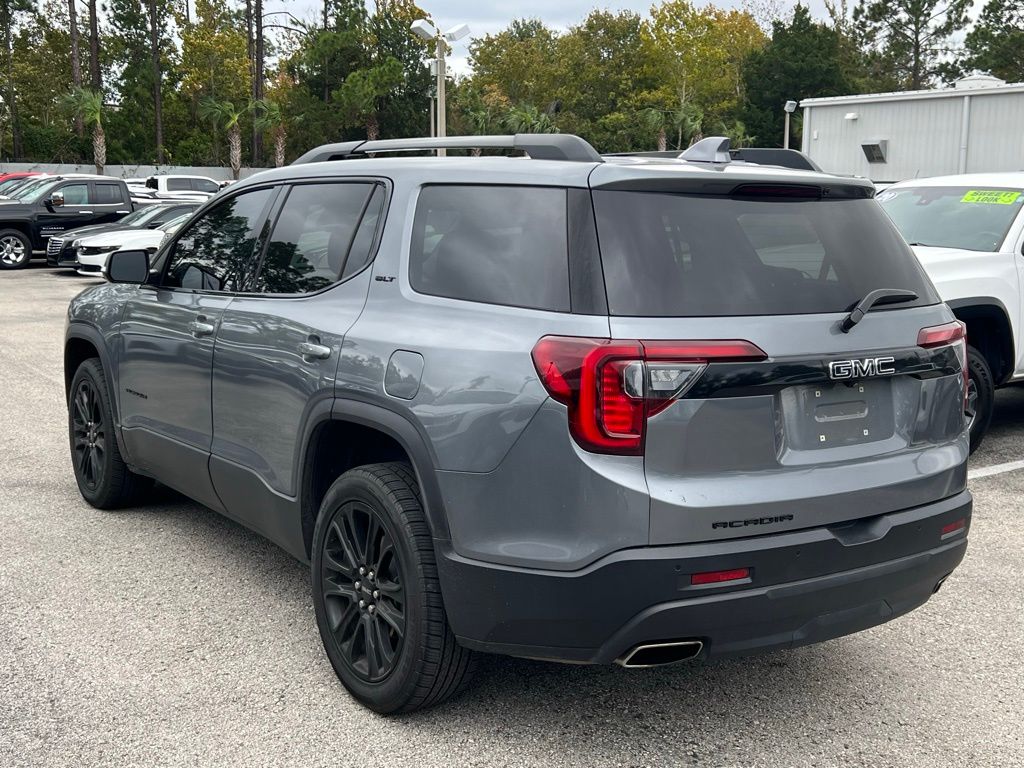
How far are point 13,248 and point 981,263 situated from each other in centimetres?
2098

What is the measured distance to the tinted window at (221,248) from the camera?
4.56 meters

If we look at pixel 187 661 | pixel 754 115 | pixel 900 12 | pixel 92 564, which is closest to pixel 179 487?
pixel 92 564

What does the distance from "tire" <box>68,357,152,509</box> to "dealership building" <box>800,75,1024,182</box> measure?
13.7m

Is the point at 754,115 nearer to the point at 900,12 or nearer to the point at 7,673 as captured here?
the point at 900,12

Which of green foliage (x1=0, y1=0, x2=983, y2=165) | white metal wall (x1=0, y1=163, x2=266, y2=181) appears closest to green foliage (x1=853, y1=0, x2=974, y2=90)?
green foliage (x1=0, y1=0, x2=983, y2=165)

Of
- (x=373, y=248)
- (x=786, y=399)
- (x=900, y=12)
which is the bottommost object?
(x=786, y=399)

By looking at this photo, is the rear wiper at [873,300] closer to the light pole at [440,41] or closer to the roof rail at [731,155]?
the roof rail at [731,155]

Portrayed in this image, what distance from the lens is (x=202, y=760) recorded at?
10.8 feet

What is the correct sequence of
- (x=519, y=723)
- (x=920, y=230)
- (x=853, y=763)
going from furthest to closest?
1. (x=920, y=230)
2. (x=519, y=723)
3. (x=853, y=763)

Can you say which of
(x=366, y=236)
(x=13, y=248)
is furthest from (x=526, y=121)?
(x=366, y=236)

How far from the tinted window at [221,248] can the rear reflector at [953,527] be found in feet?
9.03

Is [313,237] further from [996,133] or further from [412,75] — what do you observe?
[412,75]

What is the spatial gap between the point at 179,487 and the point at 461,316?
7.42ft

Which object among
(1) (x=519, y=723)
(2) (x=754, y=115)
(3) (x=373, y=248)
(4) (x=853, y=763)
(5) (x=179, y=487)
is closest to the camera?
(4) (x=853, y=763)
